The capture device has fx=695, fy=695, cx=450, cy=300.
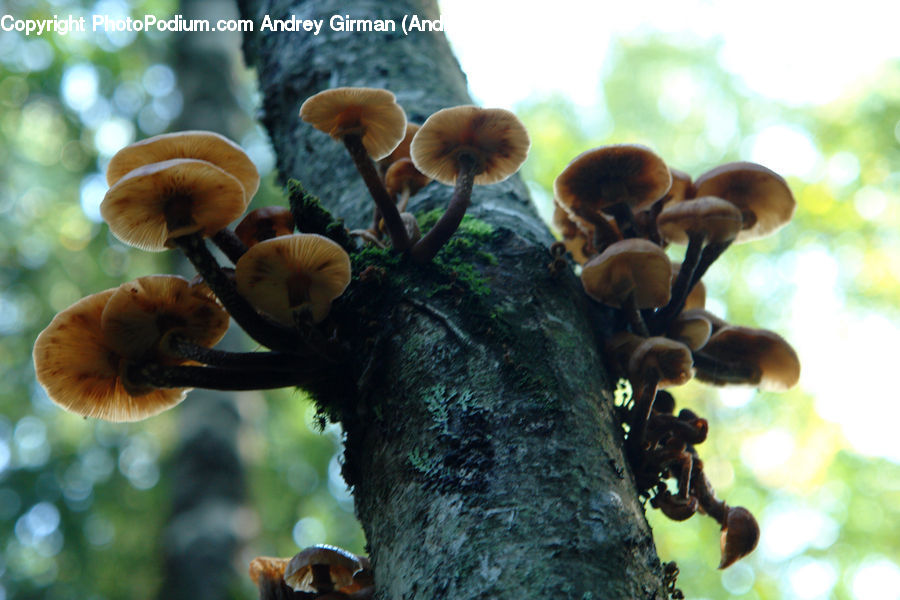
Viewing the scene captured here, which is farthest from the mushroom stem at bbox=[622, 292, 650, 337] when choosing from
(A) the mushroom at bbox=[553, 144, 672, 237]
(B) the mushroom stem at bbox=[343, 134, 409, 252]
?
(B) the mushroom stem at bbox=[343, 134, 409, 252]

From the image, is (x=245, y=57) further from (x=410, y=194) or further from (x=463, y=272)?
(x=463, y=272)

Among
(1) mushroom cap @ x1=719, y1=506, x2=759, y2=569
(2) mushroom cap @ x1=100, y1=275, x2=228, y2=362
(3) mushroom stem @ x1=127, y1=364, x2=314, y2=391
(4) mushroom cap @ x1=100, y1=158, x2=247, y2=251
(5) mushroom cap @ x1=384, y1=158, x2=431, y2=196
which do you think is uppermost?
(4) mushroom cap @ x1=100, y1=158, x2=247, y2=251

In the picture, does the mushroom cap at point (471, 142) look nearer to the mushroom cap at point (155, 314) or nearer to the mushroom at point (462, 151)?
the mushroom at point (462, 151)

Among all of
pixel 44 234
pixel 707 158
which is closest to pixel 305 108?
pixel 44 234

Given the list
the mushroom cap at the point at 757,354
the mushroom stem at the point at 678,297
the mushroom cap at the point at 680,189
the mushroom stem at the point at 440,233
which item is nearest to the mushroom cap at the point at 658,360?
the mushroom stem at the point at 678,297

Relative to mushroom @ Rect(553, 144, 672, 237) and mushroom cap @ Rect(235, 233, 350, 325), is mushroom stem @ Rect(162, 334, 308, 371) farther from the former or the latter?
mushroom @ Rect(553, 144, 672, 237)

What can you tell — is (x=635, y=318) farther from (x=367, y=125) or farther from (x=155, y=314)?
(x=155, y=314)
